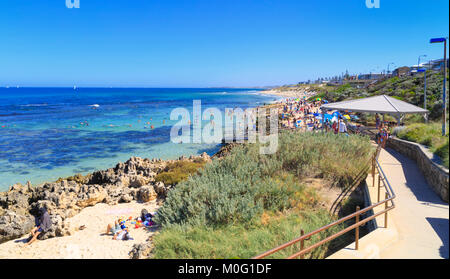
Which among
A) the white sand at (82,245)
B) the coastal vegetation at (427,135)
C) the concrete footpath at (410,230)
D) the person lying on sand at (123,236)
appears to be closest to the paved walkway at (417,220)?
the concrete footpath at (410,230)

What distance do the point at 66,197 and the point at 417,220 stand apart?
1114 centimetres

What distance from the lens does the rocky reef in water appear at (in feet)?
27.3

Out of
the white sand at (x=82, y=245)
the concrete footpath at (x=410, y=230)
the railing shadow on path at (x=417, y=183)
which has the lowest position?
the white sand at (x=82, y=245)

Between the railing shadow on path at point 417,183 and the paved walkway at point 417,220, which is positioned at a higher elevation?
the railing shadow on path at point 417,183

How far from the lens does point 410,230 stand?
15.5 feet

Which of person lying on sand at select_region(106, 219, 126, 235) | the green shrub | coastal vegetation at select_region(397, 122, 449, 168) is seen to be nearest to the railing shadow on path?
coastal vegetation at select_region(397, 122, 449, 168)

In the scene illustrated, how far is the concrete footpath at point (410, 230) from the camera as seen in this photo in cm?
411

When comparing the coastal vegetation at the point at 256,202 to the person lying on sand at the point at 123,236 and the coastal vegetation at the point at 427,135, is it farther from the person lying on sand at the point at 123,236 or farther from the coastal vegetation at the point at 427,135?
the coastal vegetation at the point at 427,135

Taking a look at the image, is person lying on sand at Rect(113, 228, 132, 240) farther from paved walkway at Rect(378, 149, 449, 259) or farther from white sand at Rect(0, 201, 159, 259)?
paved walkway at Rect(378, 149, 449, 259)

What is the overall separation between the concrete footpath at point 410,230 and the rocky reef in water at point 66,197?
26.1ft

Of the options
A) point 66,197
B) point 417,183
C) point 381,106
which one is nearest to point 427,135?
point 381,106
